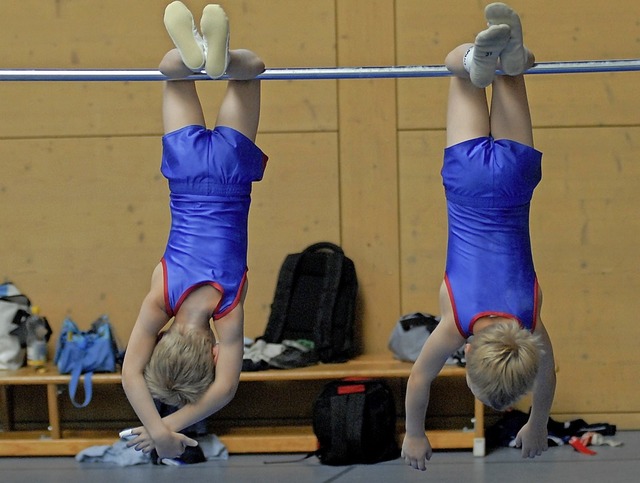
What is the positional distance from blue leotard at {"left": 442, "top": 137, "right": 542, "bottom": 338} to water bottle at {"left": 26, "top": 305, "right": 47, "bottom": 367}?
3.26 m

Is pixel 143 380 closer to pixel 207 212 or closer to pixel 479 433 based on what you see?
pixel 207 212

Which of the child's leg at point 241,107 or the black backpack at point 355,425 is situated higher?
the child's leg at point 241,107

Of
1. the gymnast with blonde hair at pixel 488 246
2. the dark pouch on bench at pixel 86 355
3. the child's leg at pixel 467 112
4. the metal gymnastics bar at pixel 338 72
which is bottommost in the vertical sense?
the dark pouch on bench at pixel 86 355

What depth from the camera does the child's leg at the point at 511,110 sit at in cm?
386

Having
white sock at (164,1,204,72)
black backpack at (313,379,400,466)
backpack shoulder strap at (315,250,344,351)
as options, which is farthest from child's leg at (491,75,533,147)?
backpack shoulder strap at (315,250,344,351)

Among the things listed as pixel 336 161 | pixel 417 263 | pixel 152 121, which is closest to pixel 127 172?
pixel 152 121

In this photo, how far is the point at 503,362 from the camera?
3.64 metres

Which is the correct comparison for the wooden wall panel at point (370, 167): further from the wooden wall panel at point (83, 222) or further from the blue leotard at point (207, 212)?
the blue leotard at point (207, 212)

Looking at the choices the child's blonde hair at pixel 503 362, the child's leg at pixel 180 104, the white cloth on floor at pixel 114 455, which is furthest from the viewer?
the white cloth on floor at pixel 114 455

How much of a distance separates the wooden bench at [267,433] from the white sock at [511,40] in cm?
273

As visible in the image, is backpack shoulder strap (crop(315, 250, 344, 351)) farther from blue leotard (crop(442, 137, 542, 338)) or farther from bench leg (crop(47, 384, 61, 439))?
blue leotard (crop(442, 137, 542, 338))

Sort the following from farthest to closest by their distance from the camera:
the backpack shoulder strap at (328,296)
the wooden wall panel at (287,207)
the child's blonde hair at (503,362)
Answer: the wooden wall panel at (287,207), the backpack shoulder strap at (328,296), the child's blonde hair at (503,362)

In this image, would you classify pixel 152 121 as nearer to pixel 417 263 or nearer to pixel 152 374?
pixel 417 263

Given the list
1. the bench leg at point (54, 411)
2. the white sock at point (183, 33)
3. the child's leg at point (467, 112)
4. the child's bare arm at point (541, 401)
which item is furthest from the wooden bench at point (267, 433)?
the white sock at point (183, 33)
